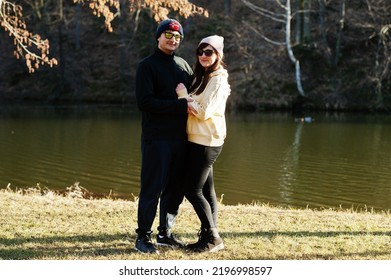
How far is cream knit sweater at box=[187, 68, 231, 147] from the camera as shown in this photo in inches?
206

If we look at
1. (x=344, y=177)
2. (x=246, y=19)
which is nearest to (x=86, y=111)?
(x=246, y=19)

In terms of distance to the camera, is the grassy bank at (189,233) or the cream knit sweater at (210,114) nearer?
Result: the cream knit sweater at (210,114)

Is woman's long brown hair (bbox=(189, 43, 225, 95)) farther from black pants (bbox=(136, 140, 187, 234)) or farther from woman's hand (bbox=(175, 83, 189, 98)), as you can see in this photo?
black pants (bbox=(136, 140, 187, 234))

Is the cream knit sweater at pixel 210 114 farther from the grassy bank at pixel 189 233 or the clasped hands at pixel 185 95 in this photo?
the grassy bank at pixel 189 233

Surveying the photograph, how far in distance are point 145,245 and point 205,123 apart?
131 centimetres

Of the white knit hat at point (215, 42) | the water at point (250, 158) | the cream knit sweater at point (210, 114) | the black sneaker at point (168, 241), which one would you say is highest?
the white knit hat at point (215, 42)

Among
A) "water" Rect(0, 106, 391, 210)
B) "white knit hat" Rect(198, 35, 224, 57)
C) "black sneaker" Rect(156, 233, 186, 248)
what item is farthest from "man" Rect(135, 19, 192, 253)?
"water" Rect(0, 106, 391, 210)

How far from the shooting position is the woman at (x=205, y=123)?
5246 millimetres

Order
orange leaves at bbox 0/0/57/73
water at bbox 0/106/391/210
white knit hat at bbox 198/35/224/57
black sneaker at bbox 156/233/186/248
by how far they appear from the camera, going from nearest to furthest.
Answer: white knit hat at bbox 198/35/224/57, black sneaker at bbox 156/233/186/248, orange leaves at bbox 0/0/57/73, water at bbox 0/106/391/210

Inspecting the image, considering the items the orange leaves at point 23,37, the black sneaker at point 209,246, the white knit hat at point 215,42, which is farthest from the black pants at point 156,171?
the orange leaves at point 23,37

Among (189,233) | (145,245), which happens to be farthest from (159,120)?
(189,233)

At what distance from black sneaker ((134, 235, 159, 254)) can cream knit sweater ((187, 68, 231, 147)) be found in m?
1.05

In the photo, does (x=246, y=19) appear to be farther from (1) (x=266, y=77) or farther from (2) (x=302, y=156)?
(2) (x=302, y=156)
